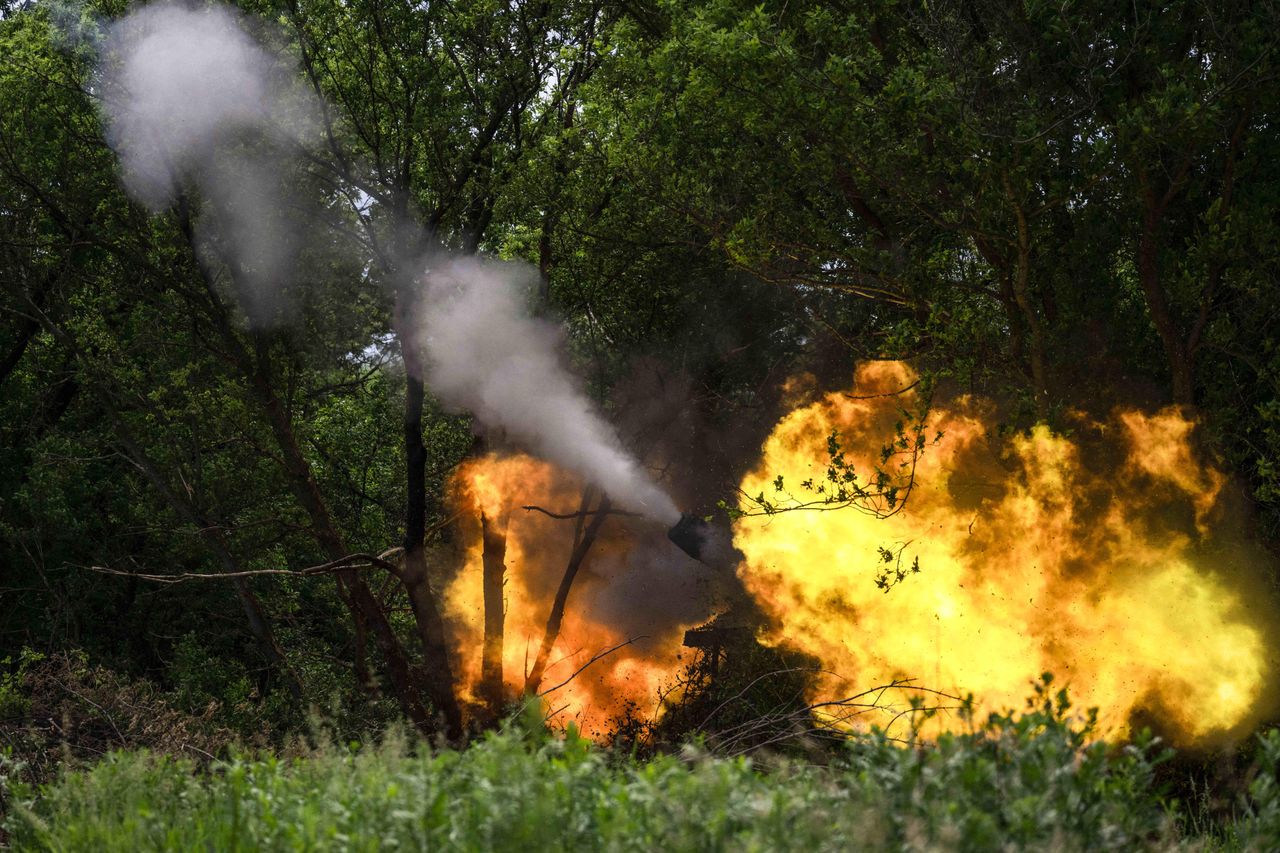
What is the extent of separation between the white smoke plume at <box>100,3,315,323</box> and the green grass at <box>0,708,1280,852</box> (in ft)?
42.3

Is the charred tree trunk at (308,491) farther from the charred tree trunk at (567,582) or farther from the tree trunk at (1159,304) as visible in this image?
the tree trunk at (1159,304)

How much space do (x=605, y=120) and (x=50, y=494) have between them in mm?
12231

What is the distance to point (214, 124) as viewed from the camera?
1733 cm

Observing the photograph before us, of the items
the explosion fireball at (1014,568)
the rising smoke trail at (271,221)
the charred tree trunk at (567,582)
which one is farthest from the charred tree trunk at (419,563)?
the explosion fireball at (1014,568)

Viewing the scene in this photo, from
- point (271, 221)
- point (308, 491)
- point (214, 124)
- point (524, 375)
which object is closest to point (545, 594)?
point (524, 375)

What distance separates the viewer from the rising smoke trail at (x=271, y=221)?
17.1 m

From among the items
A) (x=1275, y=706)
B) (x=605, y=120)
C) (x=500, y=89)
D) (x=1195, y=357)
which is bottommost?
(x=1275, y=706)

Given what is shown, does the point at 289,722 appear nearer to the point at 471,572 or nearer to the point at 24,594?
the point at 471,572

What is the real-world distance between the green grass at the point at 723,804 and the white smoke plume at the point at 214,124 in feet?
42.3

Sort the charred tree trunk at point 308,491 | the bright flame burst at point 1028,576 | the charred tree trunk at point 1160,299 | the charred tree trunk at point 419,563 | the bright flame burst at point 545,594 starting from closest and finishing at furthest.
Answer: the charred tree trunk at point 1160,299 → the bright flame burst at point 1028,576 → the charred tree trunk at point 419,563 → the charred tree trunk at point 308,491 → the bright flame burst at point 545,594

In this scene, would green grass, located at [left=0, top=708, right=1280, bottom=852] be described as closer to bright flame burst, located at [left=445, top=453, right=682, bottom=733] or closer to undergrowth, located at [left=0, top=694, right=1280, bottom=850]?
undergrowth, located at [left=0, top=694, right=1280, bottom=850]

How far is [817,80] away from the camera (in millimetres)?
11281

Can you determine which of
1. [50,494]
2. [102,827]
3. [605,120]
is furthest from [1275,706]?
[50,494]

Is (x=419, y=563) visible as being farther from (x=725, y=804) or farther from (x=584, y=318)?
(x=725, y=804)
